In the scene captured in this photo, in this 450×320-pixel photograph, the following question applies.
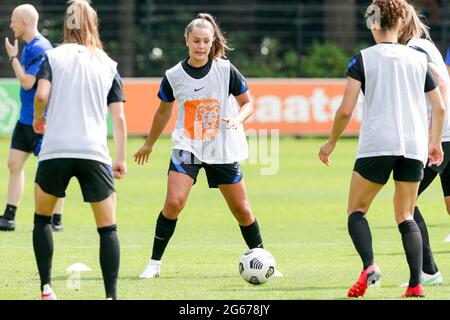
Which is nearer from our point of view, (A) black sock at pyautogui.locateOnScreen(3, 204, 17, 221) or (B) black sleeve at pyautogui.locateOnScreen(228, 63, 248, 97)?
(B) black sleeve at pyautogui.locateOnScreen(228, 63, 248, 97)

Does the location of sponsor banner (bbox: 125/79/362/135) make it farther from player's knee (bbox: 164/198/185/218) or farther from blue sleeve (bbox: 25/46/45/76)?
player's knee (bbox: 164/198/185/218)

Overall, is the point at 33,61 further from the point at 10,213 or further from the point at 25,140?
the point at 10,213

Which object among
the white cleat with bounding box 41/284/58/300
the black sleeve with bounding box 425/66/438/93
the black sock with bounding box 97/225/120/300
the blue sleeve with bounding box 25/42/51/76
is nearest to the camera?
the black sock with bounding box 97/225/120/300

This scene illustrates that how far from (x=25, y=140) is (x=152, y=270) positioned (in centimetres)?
391

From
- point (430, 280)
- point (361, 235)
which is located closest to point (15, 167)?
point (430, 280)

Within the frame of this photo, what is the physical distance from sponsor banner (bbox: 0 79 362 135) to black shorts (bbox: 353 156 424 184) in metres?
18.7

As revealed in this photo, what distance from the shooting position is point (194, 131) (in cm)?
952

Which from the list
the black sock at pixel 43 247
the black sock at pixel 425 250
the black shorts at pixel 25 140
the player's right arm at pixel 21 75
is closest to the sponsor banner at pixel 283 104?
the black shorts at pixel 25 140

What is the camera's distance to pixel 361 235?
27.1 ft

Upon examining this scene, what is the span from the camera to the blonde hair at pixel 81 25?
7660 millimetres

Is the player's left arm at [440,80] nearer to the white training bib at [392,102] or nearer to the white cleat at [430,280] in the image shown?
the white training bib at [392,102]

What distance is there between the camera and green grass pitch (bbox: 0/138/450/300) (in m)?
8.91

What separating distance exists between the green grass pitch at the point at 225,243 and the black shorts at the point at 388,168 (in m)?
0.88

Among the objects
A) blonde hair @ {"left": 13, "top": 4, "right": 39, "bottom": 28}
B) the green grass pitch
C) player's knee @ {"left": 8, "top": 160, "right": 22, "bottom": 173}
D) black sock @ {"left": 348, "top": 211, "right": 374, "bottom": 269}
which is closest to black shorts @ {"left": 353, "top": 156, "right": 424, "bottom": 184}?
black sock @ {"left": 348, "top": 211, "right": 374, "bottom": 269}
